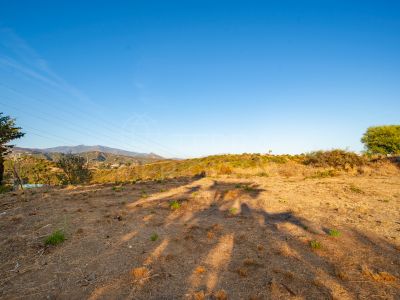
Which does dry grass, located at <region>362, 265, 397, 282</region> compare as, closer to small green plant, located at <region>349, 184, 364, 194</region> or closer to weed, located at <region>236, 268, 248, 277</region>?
weed, located at <region>236, 268, 248, 277</region>

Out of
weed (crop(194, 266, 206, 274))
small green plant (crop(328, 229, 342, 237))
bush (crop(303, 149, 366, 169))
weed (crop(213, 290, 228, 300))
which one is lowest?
weed (crop(213, 290, 228, 300))

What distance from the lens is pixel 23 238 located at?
9.02 metres

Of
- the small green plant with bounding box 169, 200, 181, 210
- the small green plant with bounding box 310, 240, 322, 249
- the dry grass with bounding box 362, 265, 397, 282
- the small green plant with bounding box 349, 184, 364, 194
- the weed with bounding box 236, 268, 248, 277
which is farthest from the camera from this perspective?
the small green plant with bounding box 349, 184, 364, 194

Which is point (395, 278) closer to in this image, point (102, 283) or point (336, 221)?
point (336, 221)

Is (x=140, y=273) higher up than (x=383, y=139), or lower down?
lower down

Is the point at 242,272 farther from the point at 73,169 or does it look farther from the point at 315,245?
the point at 73,169

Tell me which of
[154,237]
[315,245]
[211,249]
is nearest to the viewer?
[315,245]

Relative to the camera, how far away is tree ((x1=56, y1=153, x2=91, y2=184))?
45875mm

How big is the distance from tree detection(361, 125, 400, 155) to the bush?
2569 centimetres

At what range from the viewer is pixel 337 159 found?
25328 millimetres

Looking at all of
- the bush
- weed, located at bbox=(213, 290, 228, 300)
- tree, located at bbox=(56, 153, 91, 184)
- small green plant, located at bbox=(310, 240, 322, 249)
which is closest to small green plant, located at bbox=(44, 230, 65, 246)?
weed, located at bbox=(213, 290, 228, 300)

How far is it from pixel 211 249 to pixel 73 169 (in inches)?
1721

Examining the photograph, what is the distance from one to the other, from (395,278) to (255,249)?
128 inches

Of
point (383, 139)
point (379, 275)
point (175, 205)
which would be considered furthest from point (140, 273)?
point (383, 139)
